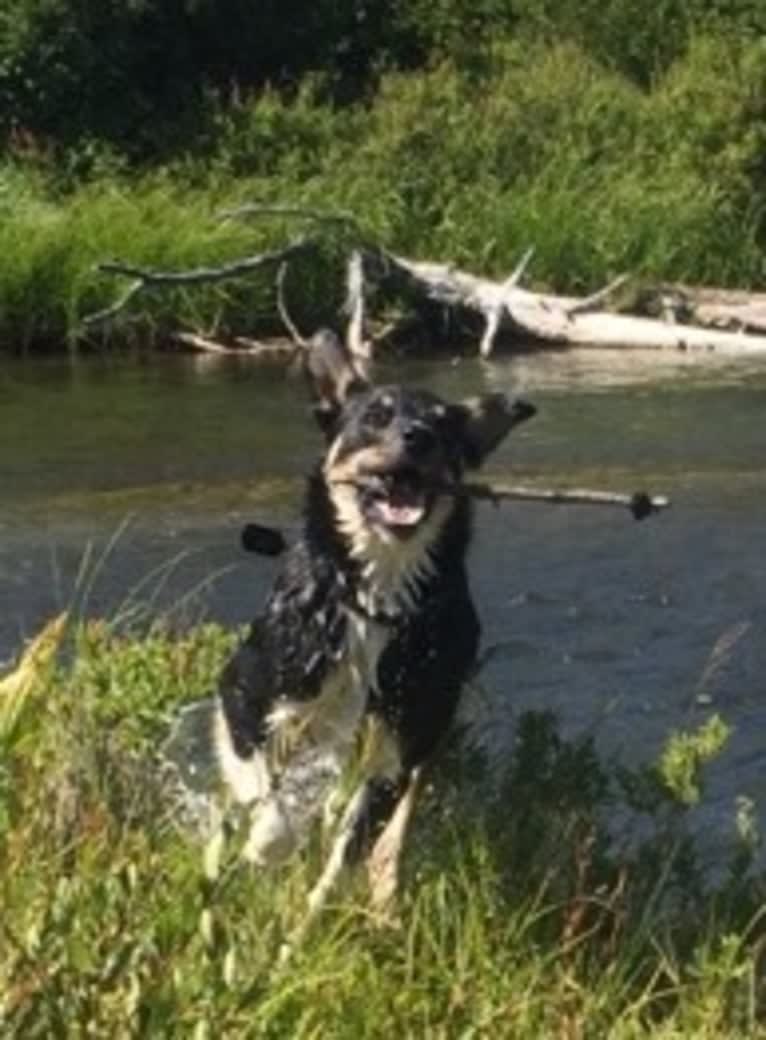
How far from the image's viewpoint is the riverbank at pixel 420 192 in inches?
808

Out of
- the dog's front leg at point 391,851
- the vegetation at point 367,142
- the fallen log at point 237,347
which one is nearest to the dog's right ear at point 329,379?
the dog's front leg at point 391,851

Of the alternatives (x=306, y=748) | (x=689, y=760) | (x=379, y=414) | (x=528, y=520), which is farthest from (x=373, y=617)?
(x=528, y=520)

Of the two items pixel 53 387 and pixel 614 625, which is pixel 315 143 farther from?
pixel 614 625

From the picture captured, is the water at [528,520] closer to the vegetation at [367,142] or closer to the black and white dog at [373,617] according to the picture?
the black and white dog at [373,617]

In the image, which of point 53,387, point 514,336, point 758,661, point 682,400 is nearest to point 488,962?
point 758,661

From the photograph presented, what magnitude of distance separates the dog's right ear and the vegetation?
43.6 ft

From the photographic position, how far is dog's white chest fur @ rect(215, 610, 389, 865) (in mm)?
6281

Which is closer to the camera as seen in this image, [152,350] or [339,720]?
[339,720]

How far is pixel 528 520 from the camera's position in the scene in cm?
1293

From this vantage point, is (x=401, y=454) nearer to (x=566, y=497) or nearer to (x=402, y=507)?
(x=402, y=507)

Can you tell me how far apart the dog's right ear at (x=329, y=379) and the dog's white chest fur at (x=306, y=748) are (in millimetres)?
594

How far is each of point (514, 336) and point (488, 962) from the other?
49.3 ft

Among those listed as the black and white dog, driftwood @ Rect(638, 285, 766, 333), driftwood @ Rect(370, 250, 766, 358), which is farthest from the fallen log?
the black and white dog

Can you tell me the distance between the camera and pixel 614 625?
1071 centimetres
